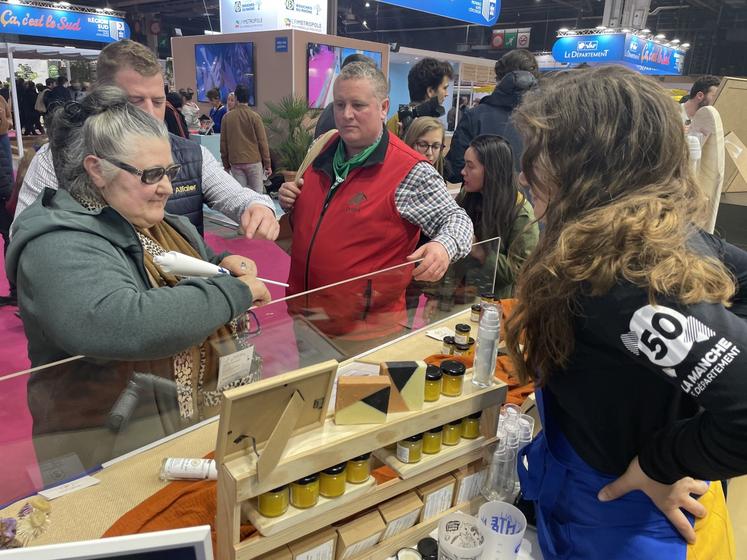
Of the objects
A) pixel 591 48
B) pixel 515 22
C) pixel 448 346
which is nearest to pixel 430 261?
pixel 448 346

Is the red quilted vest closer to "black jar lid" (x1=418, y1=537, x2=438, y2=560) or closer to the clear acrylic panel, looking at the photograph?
the clear acrylic panel

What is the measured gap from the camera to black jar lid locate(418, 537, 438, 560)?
41.3 inches

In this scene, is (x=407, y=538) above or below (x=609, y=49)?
below

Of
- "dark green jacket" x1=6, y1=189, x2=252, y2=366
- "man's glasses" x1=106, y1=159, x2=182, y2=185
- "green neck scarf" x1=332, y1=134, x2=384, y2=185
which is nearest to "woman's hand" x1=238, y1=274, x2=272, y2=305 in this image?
"dark green jacket" x1=6, y1=189, x2=252, y2=366

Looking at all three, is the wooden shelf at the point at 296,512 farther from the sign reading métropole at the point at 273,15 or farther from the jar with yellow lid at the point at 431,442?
the sign reading métropole at the point at 273,15

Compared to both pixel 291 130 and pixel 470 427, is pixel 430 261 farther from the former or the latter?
pixel 291 130

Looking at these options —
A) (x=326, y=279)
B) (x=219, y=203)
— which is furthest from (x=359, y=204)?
(x=219, y=203)

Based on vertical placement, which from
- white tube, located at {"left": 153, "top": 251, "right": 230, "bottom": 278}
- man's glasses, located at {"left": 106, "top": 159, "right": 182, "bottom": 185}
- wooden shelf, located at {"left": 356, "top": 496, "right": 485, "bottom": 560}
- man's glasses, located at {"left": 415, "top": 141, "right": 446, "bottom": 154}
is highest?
man's glasses, located at {"left": 106, "top": 159, "right": 182, "bottom": 185}

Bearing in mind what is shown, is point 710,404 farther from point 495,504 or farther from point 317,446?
point 317,446

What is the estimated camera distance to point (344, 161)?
2.23 metres

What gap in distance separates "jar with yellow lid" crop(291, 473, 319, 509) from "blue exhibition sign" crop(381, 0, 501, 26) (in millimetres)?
5764

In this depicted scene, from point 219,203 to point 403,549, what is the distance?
153cm

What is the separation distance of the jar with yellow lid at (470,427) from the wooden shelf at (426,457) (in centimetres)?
1

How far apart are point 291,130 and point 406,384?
6.98 m
